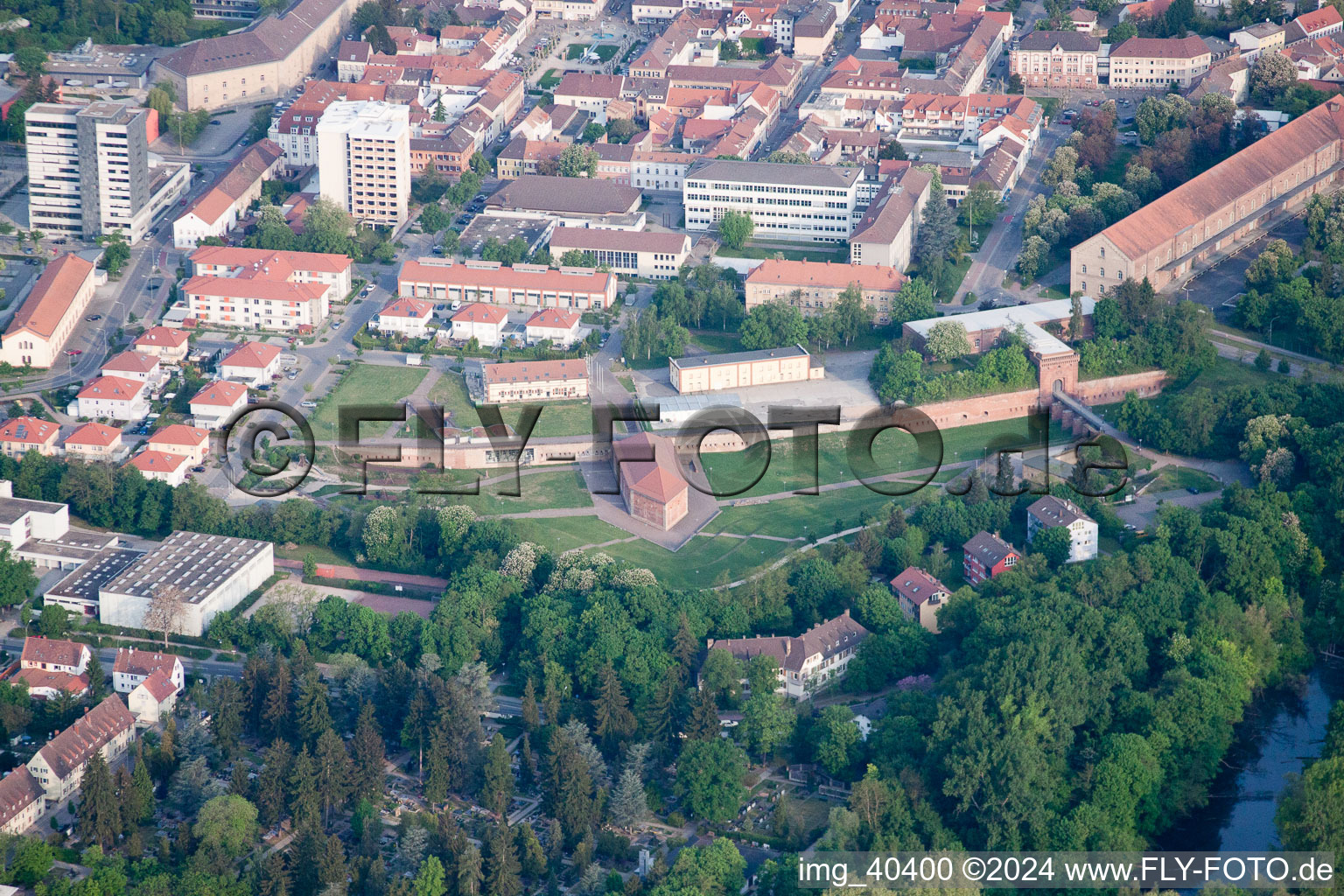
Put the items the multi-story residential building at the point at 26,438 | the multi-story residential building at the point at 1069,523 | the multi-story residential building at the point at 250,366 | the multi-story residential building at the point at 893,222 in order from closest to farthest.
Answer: the multi-story residential building at the point at 1069,523 < the multi-story residential building at the point at 26,438 < the multi-story residential building at the point at 250,366 < the multi-story residential building at the point at 893,222

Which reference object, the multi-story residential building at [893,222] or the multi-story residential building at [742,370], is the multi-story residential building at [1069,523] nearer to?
the multi-story residential building at [742,370]

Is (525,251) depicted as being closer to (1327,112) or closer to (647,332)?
(647,332)

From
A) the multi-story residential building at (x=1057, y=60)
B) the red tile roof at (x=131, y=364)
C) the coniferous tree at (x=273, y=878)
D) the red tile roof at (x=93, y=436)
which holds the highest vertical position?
the multi-story residential building at (x=1057, y=60)

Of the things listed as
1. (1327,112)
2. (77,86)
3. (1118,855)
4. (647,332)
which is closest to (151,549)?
(647,332)

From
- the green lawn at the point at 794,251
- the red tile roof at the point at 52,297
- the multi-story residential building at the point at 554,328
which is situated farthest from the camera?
the green lawn at the point at 794,251

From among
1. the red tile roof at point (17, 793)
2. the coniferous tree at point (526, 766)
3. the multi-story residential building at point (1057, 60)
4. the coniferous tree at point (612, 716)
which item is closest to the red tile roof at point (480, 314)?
the coniferous tree at point (612, 716)

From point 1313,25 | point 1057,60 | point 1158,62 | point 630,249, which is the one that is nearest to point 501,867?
point 630,249

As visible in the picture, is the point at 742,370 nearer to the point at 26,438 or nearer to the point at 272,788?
the point at 26,438

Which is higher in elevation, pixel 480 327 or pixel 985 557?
pixel 480 327
